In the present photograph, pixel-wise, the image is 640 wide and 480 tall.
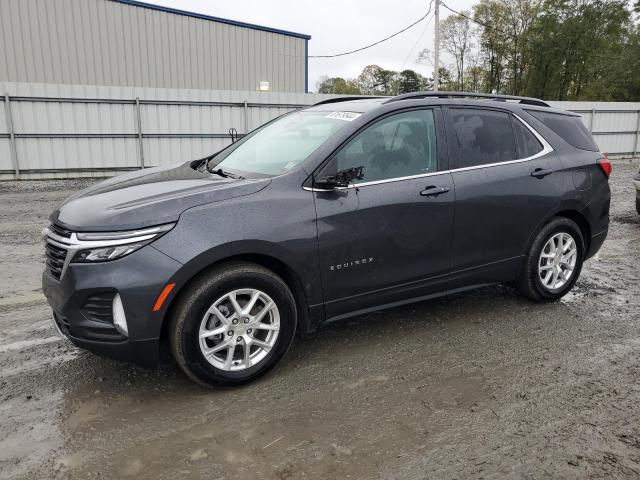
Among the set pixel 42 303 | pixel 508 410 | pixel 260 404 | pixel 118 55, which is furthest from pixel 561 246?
pixel 118 55

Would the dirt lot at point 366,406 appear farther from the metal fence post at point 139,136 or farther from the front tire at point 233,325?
the metal fence post at point 139,136

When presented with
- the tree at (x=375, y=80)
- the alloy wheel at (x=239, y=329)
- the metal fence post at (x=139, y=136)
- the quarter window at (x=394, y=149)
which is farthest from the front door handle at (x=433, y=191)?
the tree at (x=375, y=80)

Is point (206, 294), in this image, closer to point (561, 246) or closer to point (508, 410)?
point (508, 410)

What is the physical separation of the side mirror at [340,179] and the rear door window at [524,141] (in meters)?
1.65

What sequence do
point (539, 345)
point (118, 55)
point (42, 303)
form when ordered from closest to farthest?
point (539, 345) < point (42, 303) < point (118, 55)

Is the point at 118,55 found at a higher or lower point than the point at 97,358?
higher

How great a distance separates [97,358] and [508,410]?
2.62m

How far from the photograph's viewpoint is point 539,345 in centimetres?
380

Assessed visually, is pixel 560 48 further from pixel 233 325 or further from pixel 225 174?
pixel 233 325

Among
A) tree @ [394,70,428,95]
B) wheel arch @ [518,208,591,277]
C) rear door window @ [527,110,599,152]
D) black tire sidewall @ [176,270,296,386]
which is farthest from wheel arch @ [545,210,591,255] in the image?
tree @ [394,70,428,95]

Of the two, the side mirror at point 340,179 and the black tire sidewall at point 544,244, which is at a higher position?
the side mirror at point 340,179

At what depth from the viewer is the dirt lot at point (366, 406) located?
250 centimetres

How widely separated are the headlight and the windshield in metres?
0.96

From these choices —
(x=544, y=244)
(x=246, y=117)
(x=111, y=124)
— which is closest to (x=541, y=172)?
(x=544, y=244)
